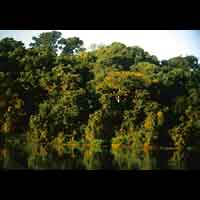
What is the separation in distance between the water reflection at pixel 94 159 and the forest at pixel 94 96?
9 centimetres

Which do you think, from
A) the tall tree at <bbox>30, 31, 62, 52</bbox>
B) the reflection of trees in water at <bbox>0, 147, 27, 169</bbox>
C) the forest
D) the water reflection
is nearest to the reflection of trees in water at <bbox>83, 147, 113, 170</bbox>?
the water reflection

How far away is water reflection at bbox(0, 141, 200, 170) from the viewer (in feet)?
16.9

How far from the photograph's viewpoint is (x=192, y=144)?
18.5ft

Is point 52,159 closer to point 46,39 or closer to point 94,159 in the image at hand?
point 94,159

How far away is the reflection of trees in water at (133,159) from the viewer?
5.10 m

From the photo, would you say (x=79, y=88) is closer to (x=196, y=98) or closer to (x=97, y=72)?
(x=97, y=72)

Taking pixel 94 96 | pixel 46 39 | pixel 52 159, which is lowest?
pixel 52 159

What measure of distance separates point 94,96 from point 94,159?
2.97 feet

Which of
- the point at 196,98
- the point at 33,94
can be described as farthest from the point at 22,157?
the point at 196,98

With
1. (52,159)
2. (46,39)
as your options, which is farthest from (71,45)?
(52,159)

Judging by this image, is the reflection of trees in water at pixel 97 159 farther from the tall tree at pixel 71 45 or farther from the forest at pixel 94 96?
the tall tree at pixel 71 45

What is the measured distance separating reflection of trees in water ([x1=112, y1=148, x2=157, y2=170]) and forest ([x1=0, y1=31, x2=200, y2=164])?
10 cm

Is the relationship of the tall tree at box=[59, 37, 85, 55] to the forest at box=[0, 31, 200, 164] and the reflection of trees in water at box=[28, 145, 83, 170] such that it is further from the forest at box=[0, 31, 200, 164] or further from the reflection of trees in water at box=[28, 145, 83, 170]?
the reflection of trees in water at box=[28, 145, 83, 170]

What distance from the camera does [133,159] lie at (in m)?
5.33
